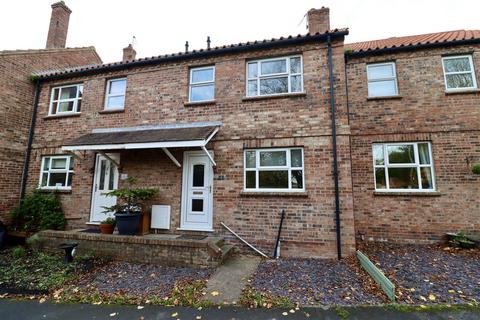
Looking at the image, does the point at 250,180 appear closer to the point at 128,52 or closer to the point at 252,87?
the point at 252,87

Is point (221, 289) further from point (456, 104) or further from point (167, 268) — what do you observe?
point (456, 104)

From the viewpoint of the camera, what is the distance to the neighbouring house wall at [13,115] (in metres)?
8.37

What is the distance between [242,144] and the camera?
22.9 ft

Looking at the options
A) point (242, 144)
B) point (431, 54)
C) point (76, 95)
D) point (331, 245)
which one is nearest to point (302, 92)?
point (242, 144)

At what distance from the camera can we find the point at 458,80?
7.54 metres

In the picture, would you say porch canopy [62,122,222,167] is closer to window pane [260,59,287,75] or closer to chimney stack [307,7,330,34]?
window pane [260,59,287,75]

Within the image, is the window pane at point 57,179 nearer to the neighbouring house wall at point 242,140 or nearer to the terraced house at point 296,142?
the terraced house at point 296,142

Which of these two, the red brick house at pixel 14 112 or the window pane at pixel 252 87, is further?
the red brick house at pixel 14 112

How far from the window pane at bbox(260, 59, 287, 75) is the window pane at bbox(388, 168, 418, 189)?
473 cm

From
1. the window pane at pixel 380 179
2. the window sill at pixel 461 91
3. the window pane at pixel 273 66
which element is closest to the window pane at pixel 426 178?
the window pane at pixel 380 179

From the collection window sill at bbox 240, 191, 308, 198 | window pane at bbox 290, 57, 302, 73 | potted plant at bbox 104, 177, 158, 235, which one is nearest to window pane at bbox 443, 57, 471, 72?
window pane at bbox 290, 57, 302, 73

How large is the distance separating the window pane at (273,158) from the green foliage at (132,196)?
3.43m

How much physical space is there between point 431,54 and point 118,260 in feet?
37.1

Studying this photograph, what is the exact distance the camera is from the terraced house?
21.2 feet
